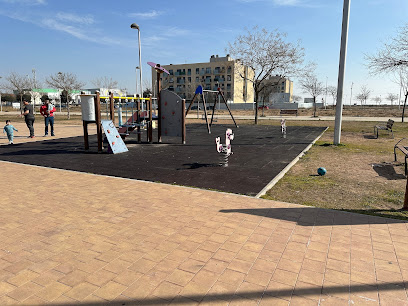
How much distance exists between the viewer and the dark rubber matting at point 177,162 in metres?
6.53

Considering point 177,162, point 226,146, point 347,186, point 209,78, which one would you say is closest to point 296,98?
point 209,78

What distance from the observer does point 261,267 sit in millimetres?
3004

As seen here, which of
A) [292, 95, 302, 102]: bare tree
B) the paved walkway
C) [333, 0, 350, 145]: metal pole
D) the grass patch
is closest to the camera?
the paved walkway

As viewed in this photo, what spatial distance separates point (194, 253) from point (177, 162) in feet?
17.7

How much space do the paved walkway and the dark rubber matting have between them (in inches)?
51.1

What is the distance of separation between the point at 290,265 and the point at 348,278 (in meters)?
0.56

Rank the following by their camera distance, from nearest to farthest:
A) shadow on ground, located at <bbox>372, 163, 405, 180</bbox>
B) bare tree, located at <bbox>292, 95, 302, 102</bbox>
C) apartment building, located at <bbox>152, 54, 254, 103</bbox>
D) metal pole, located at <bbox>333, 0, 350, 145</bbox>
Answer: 1. shadow on ground, located at <bbox>372, 163, 405, 180</bbox>
2. metal pole, located at <bbox>333, 0, 350, 145</bbox>
3. apartment building, located at <bbox>152, 54, 254, 103</bbox>
4. bare tree, located at <bbox>292, 95, 302, 102</bbox>

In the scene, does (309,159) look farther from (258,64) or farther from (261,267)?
(258,64)

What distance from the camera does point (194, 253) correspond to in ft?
10.8

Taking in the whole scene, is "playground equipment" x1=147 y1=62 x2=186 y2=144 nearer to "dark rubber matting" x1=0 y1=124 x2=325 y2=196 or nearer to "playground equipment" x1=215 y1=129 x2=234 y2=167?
"dark rubber matting" x1=0 y1=124 x2=325 y2=196

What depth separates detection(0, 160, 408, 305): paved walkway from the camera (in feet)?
8.51

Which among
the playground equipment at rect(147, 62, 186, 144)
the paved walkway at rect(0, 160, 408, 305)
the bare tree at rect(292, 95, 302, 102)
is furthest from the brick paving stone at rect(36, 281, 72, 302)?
the bare tree at rect(292, 95, 302, 102)

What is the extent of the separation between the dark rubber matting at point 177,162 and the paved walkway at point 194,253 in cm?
130

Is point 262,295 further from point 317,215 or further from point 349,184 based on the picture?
point 349,184
